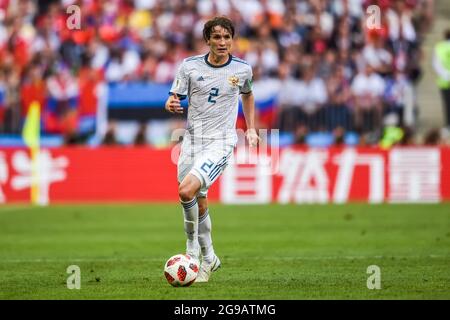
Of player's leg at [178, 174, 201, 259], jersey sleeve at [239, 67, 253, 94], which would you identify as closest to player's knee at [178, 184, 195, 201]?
player's leg at [178, 174, 201, 259]

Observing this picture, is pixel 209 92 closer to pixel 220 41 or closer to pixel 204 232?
pixel 220 41

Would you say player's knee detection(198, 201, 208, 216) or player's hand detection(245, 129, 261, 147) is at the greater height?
player's hand detection(245, 129, 261, 147)

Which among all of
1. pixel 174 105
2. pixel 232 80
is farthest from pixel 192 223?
pixel 232 80

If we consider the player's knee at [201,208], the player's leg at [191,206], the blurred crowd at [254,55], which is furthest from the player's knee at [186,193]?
the blurred crowd at [254,55]

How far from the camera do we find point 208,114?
1115 cm

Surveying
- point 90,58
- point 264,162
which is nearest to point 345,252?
point 264,162

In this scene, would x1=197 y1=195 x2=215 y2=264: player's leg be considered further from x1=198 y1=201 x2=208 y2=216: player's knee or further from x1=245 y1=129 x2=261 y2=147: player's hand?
x1=245 y1=129 x2=261 y2=147: player's hand

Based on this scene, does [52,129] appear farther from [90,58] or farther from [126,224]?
[126,224]

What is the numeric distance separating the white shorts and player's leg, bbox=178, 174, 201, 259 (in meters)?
0.14

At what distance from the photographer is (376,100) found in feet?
83.6

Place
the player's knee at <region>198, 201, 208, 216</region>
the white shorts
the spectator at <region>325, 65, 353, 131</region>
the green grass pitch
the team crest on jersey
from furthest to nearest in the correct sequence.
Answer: the spectator at <region>325, 65, 353, 131</region> → the player's knee at <region>198, 201, 208, 216</region> → the team crest on jersey → the white shorts → the green grass pitch

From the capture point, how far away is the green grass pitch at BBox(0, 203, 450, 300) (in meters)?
10.1

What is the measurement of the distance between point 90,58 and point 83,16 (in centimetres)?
165

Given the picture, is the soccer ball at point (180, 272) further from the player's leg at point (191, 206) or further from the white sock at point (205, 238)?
the white sock at point (205, 238)
